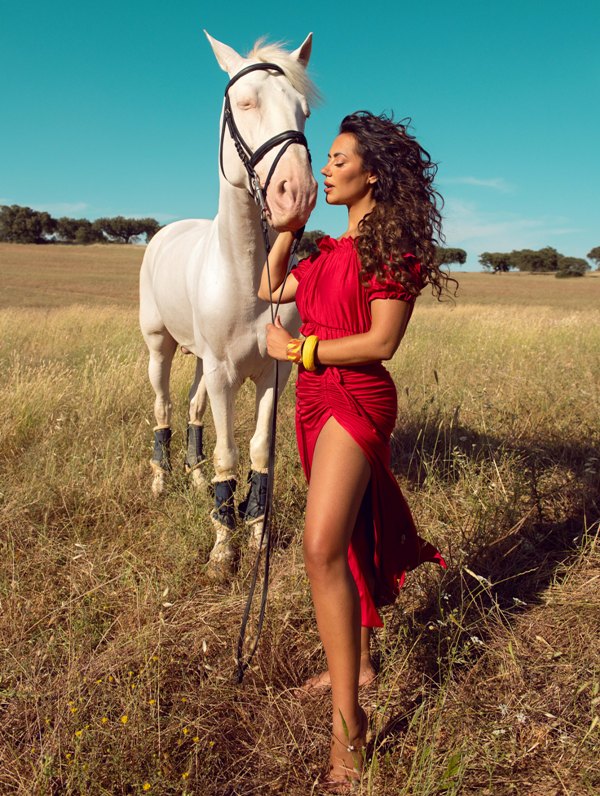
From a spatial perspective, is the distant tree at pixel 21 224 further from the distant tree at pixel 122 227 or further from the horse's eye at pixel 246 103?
the horse's eye at pixel 246 103

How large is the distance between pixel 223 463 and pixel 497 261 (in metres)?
82.1

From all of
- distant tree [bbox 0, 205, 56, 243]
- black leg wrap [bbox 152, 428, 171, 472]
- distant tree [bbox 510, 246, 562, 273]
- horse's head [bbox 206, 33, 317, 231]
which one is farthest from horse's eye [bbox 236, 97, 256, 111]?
distant tree [bbox 510, 246, 562, 273]

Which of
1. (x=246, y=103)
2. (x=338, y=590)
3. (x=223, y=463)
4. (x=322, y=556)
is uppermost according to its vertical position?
(x=246, y=103)

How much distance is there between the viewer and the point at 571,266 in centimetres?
7162

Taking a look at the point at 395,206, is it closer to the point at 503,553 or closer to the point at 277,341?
the point at 277,341

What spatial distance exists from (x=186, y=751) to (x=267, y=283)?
179 cm

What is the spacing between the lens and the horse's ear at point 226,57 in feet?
9.46

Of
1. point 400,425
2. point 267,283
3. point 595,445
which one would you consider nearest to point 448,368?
Answer: point 400,425

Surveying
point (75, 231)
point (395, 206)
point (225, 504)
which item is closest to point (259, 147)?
point (395, 206)

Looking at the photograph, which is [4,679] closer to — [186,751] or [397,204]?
[186,751]

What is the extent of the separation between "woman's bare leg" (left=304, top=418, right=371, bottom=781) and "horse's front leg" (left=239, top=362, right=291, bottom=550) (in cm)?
171

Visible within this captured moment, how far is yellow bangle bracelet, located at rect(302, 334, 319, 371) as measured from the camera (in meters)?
1.98

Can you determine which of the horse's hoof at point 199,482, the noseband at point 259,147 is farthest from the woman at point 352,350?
the horse's hoof at point 199,482

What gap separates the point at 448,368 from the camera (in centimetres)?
716
